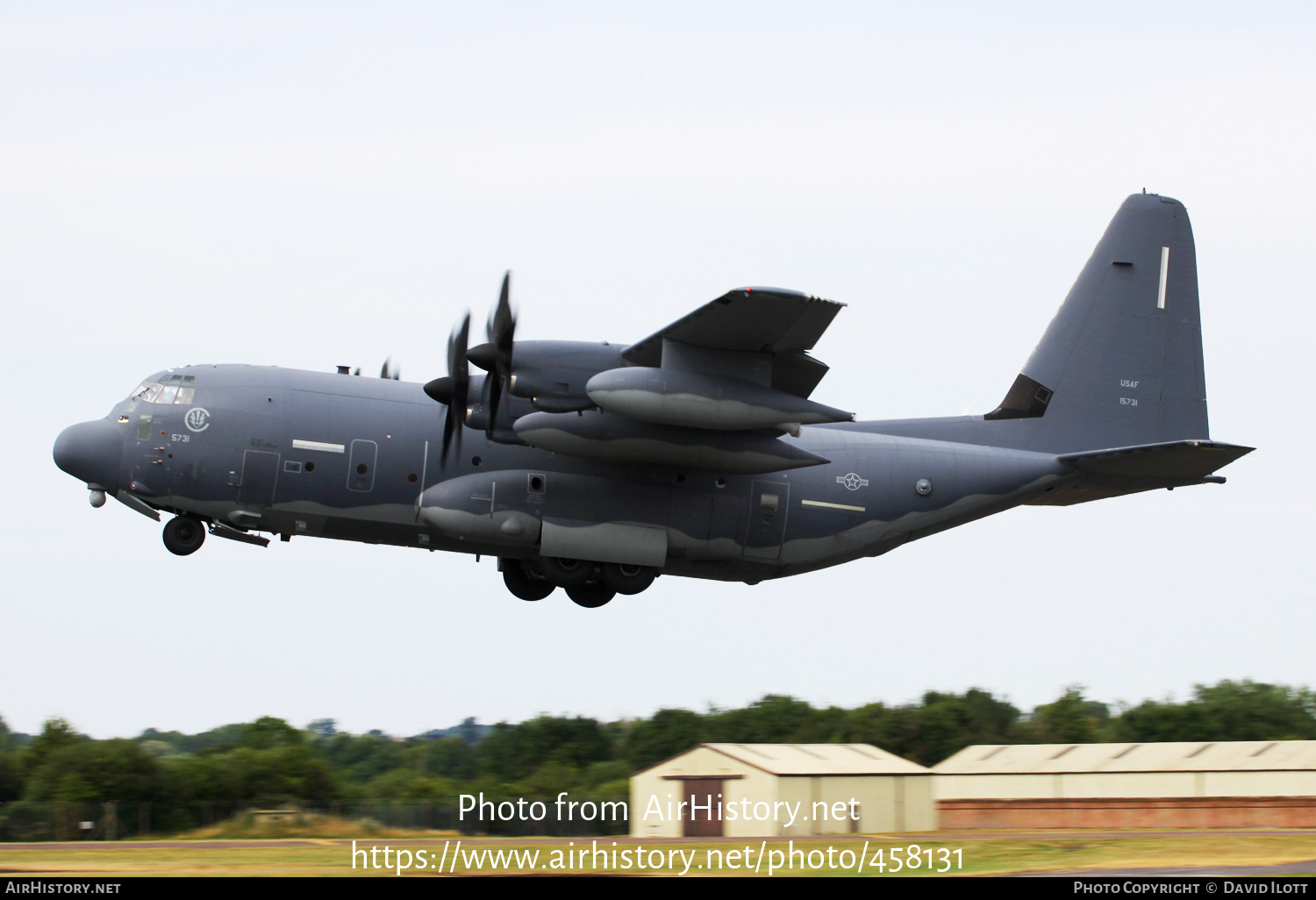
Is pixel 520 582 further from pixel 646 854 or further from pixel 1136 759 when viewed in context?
pixel 1136 759

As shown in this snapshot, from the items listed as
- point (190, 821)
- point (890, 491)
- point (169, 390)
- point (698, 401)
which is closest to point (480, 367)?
point (698, 401)

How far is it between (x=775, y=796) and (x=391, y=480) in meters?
9.24

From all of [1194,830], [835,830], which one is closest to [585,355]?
[835,830]

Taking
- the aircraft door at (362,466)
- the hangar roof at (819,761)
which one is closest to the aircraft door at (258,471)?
the aircraft door at (362,466)

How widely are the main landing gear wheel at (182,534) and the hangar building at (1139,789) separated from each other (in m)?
14.5

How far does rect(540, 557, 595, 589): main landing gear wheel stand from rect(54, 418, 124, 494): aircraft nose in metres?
5.96

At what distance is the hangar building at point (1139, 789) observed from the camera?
23.5 metres

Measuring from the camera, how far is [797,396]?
1794 centimetres

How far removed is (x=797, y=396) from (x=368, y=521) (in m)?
6.18

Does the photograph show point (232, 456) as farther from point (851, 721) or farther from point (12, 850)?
point (851, 721)

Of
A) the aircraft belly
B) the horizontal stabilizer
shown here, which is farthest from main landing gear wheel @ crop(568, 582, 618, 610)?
the horizontal stabilizer

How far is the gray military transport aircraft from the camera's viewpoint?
1752cm

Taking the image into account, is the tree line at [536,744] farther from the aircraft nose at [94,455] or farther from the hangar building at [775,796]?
the aircraft nose at [94,455]

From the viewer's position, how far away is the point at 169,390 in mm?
18797
